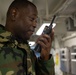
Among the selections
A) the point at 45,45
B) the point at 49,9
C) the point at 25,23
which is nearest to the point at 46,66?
the point at 45,45

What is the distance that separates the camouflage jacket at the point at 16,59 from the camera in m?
0.92

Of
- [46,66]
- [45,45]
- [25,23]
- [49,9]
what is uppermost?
[49,9]

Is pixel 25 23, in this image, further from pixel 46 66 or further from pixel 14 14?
pixel 46 66

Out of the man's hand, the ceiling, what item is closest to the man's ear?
the man's hand

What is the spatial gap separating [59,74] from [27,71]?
614 centimetres

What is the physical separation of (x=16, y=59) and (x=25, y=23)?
230mm

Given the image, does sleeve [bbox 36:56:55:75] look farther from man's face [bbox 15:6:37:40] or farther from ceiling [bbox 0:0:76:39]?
ceiling [bbox 0:0:76:39]

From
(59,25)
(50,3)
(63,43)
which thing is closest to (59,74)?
(63,43)

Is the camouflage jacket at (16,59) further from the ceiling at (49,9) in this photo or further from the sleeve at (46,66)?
the ceiling at (49,9)

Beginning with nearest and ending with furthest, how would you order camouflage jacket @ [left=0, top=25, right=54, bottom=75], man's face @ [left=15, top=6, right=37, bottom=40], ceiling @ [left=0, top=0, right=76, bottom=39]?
camouflage jacket @ [left=0, top=25, right=54, bottom=75], man's face @ [left=15, top=6, right=37, bottom=40], ceiling @ [left=0, top=0, right=76, bottom=39]

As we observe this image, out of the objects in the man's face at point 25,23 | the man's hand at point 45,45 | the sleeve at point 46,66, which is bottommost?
the sleeve at point 46,66

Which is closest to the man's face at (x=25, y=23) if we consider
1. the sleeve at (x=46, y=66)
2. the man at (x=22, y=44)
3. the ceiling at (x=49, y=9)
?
the man at (x=22, y=44)

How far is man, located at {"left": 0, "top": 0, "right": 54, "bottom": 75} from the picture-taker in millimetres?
951

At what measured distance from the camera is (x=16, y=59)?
37.4 inches
